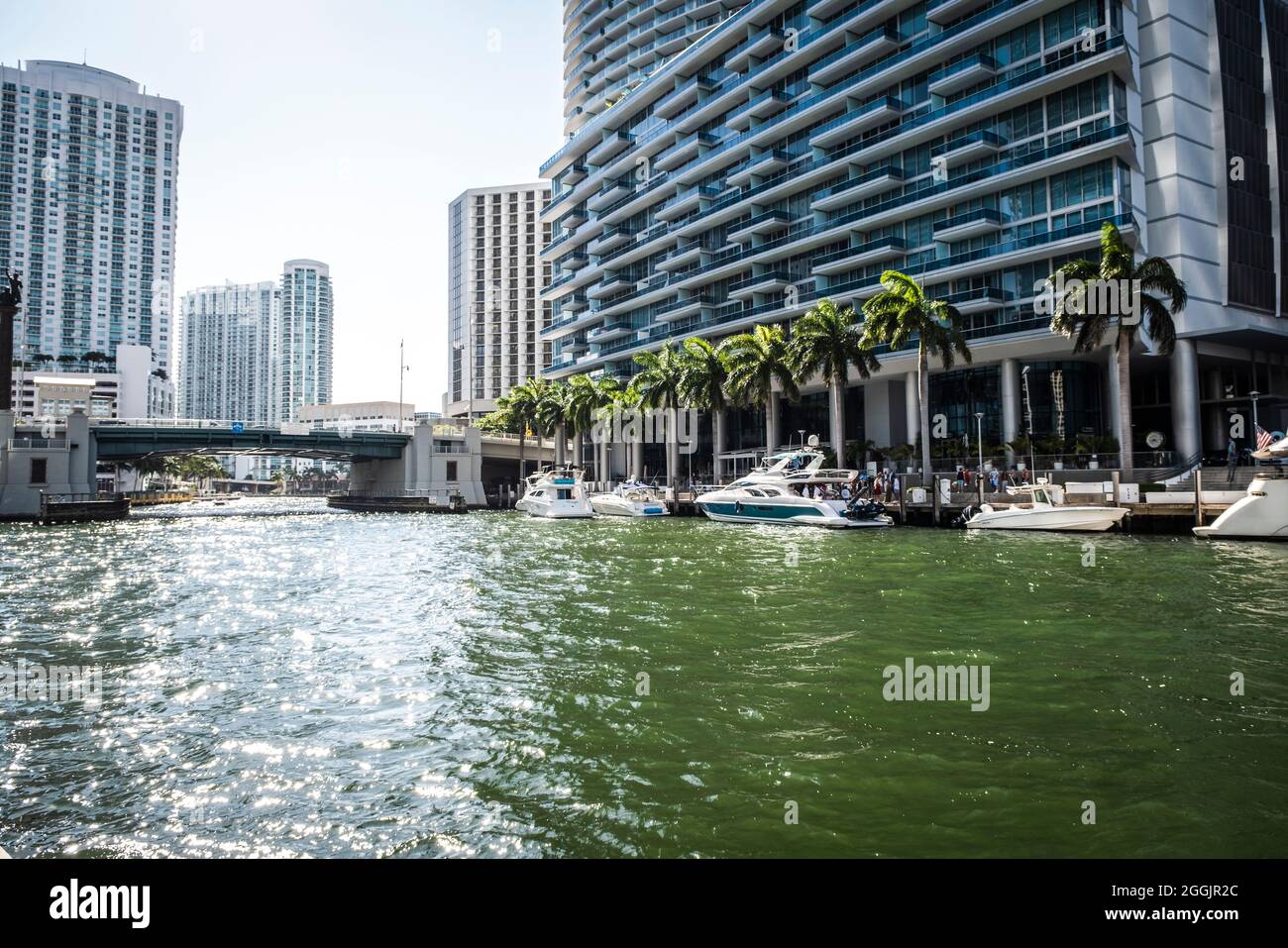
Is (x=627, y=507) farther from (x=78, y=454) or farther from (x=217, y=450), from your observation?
(x=217, y=450)

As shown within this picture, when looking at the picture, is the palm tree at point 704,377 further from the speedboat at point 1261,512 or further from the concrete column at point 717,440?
the speedboat at point 1261,512

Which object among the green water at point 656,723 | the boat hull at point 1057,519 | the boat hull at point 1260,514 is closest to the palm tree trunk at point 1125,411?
the boat hull at point 1057,519

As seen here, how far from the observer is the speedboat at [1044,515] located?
34.3m

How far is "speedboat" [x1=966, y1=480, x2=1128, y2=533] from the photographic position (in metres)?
34.3

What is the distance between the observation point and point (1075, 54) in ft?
169

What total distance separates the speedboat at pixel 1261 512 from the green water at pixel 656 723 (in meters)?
11.0

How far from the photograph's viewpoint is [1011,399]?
176 ft

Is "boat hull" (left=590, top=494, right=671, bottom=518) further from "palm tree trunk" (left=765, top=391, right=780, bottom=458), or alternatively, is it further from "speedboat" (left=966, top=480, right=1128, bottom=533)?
"speedboat" (left=966, top=480, right=1128, bottom=533)

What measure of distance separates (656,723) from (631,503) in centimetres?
4937

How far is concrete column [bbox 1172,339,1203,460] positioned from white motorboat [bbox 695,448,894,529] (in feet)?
68.2

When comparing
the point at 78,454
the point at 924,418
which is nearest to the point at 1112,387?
the point at 924,418

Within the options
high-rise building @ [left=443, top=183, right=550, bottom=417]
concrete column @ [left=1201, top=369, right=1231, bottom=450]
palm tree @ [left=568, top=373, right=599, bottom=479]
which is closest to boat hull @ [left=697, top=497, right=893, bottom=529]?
concrete column @ [left=1201, top=369, right=1231, bottom=450]
